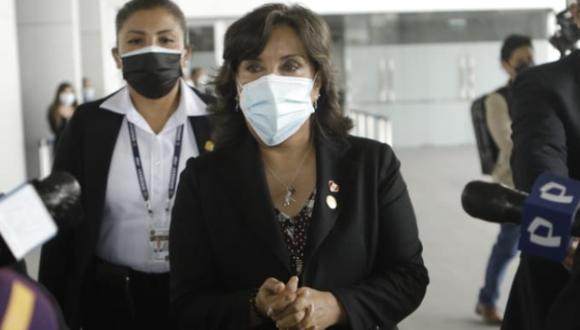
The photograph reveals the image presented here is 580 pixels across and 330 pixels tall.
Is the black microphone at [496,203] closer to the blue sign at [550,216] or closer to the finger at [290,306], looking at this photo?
the blue sign at [550,216]

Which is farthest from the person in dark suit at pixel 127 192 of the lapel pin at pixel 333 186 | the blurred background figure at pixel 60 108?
the blurred background figure at pixel 60 108

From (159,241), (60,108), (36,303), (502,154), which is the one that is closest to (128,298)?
(159,241)

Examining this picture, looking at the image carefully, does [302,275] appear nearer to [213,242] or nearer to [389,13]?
[213,242]

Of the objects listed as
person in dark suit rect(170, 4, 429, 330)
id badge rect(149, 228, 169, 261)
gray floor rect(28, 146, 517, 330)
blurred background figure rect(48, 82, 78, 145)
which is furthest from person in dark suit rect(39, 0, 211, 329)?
blurred background figure rect(48, 82, 78, 145)

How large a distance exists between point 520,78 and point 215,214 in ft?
3.12

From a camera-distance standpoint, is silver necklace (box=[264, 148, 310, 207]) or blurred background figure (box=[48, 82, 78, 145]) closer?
silver necklace (box=[264, 148, 310, 207])

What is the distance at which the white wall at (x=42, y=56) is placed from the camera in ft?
36.1

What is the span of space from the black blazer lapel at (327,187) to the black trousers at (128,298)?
721 mm

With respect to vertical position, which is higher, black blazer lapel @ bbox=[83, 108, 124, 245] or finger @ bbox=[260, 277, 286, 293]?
black blazer lapel @ bbox=[83, 108, 124, 245]

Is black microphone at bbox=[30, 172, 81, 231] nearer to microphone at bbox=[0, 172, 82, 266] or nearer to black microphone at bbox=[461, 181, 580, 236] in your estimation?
microphone at bbox=[0, 172, 82, 266]

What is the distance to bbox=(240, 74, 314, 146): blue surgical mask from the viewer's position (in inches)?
83.5

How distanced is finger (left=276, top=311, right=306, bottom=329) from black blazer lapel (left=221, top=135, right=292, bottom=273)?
0.58 feet

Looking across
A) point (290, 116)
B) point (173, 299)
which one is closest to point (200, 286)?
point (173, 299)

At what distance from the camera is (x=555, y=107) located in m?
2.04
